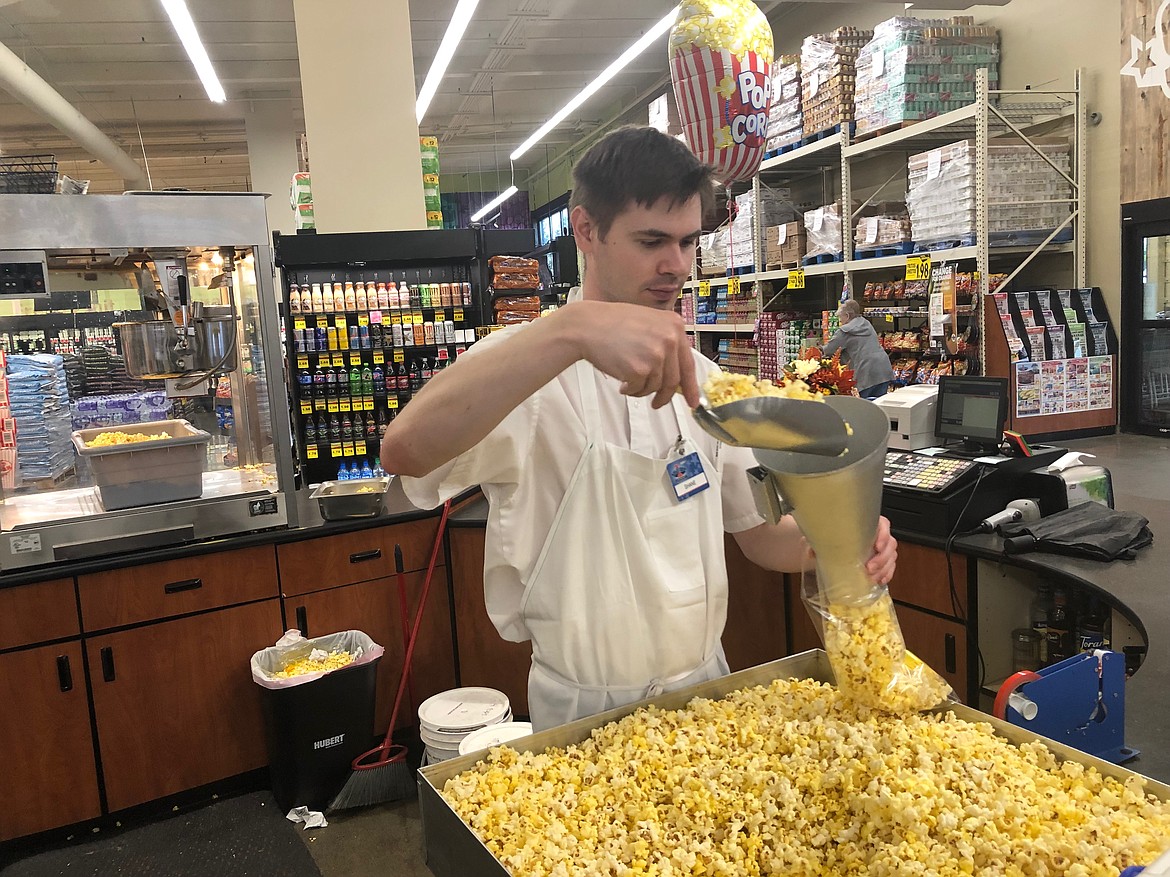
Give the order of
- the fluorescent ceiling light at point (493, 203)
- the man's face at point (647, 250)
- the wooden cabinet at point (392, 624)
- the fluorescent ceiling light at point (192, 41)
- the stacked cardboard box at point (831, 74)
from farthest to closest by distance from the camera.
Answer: the fluorescent ceiling light at point (493, 203) < the fluorescent ceiling light at point (192, 41) < the stacked cardboard box at point (831, 74) < the wooden cabinet at point (392, 624) < the man's face at point (647, 250)

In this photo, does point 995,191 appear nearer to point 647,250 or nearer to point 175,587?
point 647,250

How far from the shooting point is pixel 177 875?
2.88 meters

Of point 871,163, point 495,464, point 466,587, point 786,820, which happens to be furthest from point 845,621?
point 871,163

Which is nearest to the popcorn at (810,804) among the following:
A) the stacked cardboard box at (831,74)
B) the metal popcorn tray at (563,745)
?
the metal popcorn tray at (563,745)

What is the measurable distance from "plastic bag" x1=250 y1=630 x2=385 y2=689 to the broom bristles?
0.44 meters

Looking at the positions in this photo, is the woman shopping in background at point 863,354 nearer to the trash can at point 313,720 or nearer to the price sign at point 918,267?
the price sign at point 918,267

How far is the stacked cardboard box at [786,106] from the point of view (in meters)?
7.36

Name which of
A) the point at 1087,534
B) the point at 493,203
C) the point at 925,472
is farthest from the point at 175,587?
the point at 493,203

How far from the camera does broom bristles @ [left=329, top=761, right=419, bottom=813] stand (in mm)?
3208

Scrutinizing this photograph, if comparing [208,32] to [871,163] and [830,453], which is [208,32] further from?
[830,453]

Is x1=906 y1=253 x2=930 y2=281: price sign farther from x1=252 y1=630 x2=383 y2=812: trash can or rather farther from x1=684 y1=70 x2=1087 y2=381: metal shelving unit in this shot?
x1=252 y1=630 x2=383 y2=812: trash can

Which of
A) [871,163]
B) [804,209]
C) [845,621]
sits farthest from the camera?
[804,209]

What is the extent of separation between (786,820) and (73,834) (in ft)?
10.1

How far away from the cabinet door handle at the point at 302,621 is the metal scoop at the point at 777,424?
281cm
